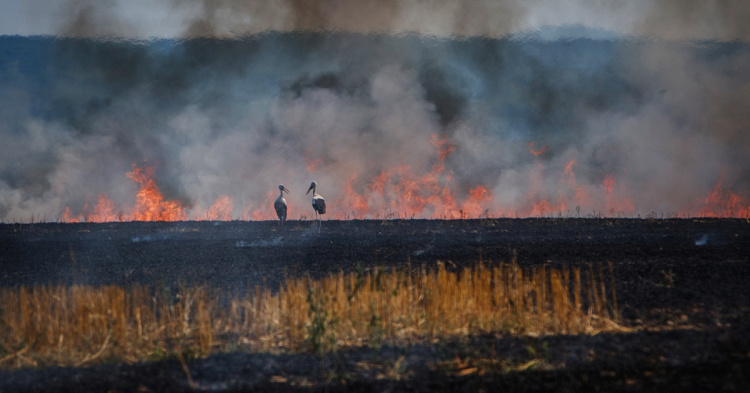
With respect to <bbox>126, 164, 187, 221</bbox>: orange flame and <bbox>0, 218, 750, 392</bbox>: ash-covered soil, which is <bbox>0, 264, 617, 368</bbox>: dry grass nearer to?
<bbox>0, 218, 750, 392</bbox>: ash-covered soil

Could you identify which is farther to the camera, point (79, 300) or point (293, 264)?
point (293, 264)

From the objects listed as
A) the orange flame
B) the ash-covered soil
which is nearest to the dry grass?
the ash-covered soil

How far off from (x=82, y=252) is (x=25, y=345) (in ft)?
31.4

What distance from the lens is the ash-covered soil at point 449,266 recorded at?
6.05m

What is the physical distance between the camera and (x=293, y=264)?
43.3ft

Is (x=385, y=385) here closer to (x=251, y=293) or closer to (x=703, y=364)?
(x=703, y=364)

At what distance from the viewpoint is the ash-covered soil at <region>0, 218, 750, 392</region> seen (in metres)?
6.05

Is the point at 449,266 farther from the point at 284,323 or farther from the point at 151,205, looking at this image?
the point at 151,205

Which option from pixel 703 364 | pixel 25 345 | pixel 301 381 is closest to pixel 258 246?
pixel 25 345

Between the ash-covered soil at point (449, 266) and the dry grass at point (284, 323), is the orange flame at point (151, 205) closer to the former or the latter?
the ash-covered soil at point (449, 266)

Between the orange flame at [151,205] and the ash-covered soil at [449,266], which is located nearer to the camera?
the ash-covered soil at [449,266]

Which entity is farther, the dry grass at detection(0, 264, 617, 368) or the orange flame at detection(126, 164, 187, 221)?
the orange flame at detection(126, 164, 187, 221)

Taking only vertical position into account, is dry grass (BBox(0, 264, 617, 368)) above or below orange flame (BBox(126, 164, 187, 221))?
below

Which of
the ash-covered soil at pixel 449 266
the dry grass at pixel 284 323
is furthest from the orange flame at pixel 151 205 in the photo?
the dry grass at pixel 284 323
